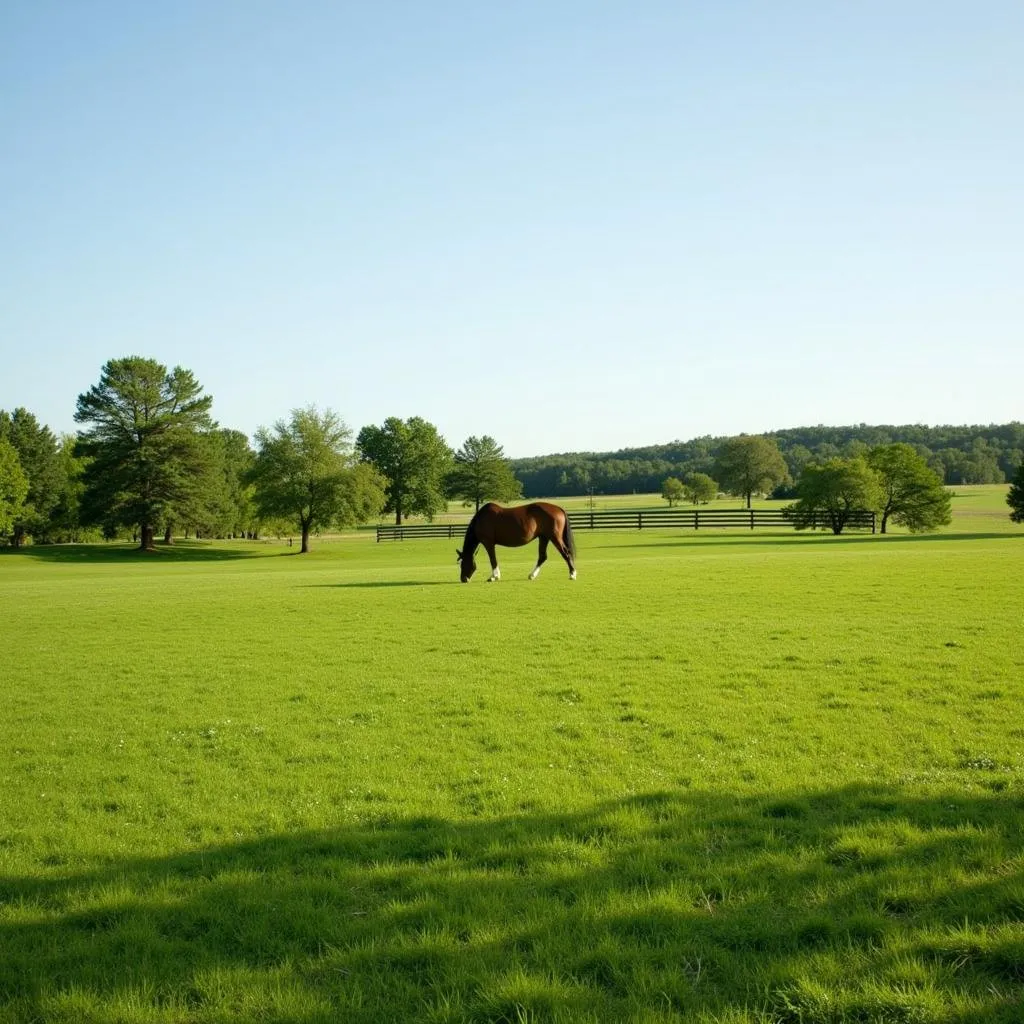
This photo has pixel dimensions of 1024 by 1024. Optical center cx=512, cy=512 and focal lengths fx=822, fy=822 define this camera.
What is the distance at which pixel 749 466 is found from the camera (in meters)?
121

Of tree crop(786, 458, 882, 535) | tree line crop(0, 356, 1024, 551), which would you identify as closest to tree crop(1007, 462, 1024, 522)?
tree line crop(0, 356, 1024, 551)

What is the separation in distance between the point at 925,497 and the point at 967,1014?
224 ft

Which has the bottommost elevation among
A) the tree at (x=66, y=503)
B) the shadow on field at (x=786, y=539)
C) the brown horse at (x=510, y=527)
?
the shadow on field at (x=786, y=539)

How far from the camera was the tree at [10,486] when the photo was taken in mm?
61438

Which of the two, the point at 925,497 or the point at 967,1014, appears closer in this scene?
the point at 967,1014

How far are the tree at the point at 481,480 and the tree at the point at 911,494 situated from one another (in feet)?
159

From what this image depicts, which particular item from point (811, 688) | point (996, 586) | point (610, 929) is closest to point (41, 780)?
point (610, 929)

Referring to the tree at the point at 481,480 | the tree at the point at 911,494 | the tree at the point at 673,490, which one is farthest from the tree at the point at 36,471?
the tree at the point at 673,490

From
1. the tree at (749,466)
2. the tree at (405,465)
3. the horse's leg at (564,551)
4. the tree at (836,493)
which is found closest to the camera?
the horse's leg at (564,551)

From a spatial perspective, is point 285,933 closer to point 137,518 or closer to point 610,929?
point 610,929

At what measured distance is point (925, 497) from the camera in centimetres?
6450

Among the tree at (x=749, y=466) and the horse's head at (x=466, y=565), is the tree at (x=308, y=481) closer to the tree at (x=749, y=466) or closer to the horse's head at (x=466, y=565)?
the horse's head at (x=466, y=565)

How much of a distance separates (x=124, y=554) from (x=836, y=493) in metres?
52.8

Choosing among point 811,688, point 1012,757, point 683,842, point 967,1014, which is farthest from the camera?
point 811,688
